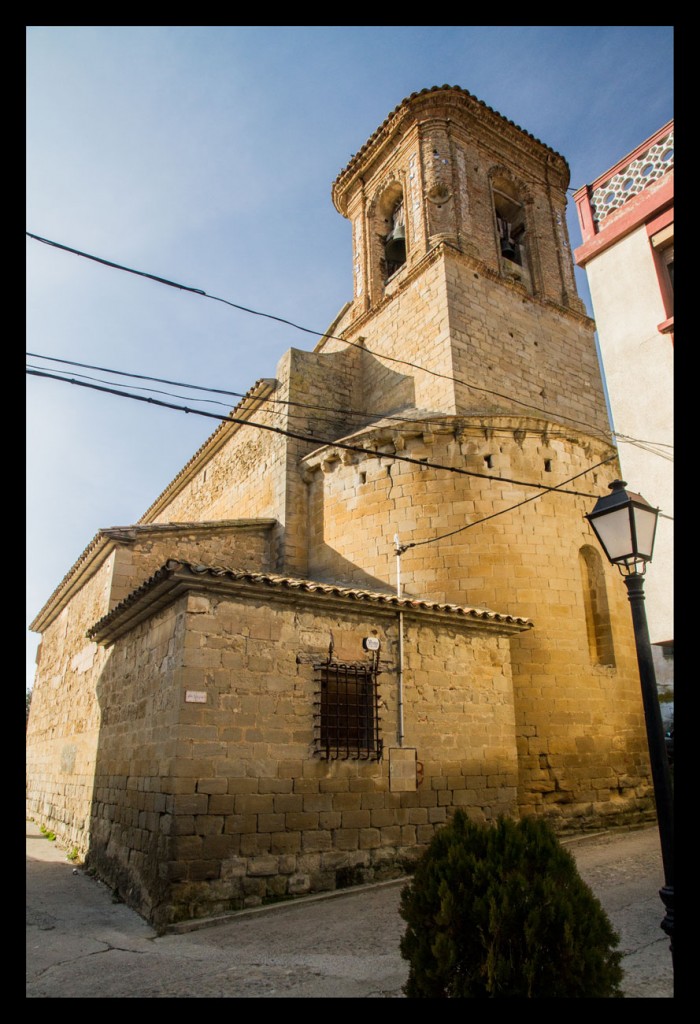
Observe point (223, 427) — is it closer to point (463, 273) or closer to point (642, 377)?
point (463, 273)

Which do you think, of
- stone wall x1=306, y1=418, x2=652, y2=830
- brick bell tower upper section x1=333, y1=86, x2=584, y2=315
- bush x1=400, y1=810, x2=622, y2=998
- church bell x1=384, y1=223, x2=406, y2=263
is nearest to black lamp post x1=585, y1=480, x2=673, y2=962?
bush x1=400, y1=810, x2=622, y2=998

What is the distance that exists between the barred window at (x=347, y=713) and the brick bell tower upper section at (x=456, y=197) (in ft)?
34.1

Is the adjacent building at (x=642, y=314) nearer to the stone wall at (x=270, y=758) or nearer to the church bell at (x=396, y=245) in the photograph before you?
the stone wall at (x=270, y=758)

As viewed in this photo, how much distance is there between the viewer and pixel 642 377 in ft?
19.9

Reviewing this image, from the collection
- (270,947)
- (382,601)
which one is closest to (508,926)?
(270,947)

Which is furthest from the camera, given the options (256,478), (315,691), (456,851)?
(256,478)

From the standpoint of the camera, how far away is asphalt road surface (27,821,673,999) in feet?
13.9

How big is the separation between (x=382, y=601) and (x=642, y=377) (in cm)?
389

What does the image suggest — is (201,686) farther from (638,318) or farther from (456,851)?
(638,318)

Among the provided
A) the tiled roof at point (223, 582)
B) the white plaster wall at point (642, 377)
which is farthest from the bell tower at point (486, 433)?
the white plaster wall at point (642, 377)

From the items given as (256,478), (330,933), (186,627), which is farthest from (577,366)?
(330,933)

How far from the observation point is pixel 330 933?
212 inches

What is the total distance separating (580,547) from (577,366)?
609cm

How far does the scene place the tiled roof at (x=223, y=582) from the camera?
22.1 feet
